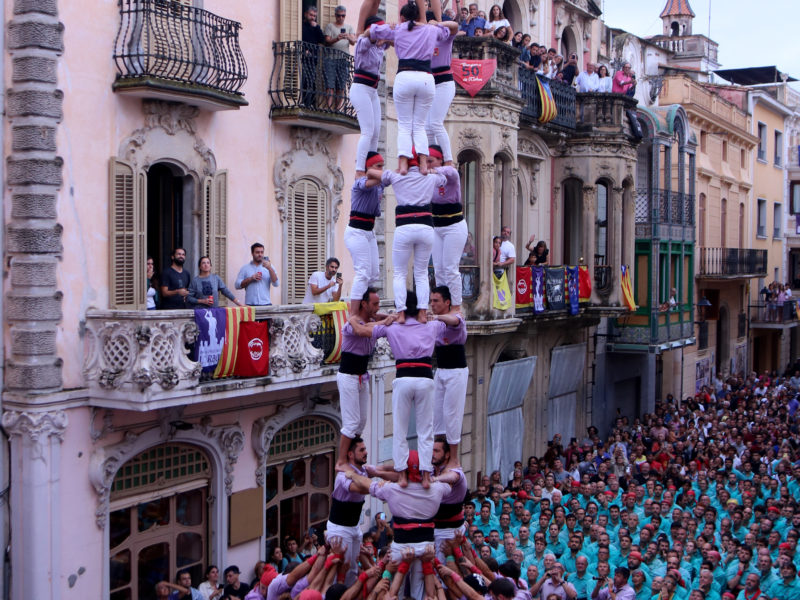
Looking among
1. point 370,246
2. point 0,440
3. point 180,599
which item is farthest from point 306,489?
point 370,246

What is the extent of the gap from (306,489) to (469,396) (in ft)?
18.6

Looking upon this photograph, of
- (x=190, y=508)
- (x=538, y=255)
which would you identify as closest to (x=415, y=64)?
(x=190, y=508)

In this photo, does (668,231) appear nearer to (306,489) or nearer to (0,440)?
(306,489)

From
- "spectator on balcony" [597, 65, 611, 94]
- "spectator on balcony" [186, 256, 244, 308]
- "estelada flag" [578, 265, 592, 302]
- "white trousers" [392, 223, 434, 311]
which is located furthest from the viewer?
"spectator on balcony" [597, 65, 611, 94]

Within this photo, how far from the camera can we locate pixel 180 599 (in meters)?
15.4

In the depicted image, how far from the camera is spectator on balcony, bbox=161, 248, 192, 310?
1633 cm

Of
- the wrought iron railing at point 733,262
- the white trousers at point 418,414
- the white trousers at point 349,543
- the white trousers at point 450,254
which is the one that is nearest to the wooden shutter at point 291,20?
the white trousers at point 450,254

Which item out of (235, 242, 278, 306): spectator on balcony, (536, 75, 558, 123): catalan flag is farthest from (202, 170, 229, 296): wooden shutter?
(536, 75, 558, 123): catalan flag

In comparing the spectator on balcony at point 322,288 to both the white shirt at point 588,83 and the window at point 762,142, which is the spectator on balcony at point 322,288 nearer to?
the white shirt at point 588,83

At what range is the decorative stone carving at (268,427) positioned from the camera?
18.1m

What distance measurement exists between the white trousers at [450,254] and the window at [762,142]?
136 feet

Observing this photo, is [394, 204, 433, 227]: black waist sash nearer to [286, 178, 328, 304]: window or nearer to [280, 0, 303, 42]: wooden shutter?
[286, 178, 328, 304]: window

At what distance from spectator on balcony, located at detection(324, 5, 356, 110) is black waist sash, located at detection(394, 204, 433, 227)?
8.35m

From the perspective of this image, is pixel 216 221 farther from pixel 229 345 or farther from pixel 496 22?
pixel 496 22
